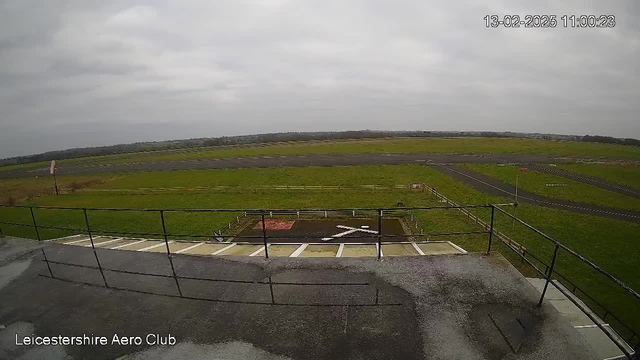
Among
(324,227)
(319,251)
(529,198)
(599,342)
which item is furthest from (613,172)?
(319,251)

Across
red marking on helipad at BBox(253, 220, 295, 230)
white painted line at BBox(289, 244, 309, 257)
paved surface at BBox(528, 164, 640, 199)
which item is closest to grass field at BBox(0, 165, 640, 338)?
red marking on helipad at BBox(253, 220, 295, 230)

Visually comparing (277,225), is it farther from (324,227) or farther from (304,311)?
(304,311)

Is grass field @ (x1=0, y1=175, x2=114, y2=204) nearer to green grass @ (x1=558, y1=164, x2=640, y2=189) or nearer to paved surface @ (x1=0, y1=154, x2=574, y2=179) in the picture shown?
paved surface @ (x1=0, y1=154, x2=574, y2=179)

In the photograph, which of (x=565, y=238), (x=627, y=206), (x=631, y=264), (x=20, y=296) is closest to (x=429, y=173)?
(x=627, y=206)

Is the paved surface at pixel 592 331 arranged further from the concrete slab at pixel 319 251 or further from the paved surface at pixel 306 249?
the concrete slab at pixel 319 251

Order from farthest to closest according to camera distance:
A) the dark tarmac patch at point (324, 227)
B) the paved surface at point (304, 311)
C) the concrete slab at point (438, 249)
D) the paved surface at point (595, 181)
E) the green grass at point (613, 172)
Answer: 1. the green grass at point (613, 172)
2. the paved surface at point (595, 181)
3. the dark tarmac patch at point (324, 227)
4. the concrete slab at point (438, 249)
5. the paved surface at point (304, 311)

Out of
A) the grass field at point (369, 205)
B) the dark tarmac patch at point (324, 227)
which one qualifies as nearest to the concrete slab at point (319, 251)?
the dark tarmac patch at point (324, 227)

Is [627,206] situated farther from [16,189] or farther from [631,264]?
[16,189]
